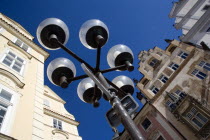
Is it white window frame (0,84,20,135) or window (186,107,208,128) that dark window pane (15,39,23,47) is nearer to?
white window frame (0,84,20,135)

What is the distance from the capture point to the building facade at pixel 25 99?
297 inches

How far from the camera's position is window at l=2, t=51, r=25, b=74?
1148cm

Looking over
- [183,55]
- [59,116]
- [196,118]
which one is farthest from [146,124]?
[59,116]

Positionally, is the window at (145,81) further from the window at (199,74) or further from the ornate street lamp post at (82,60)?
the ornate street lamp post at (82,60)

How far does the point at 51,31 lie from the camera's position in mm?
5387

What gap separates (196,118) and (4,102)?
15.9m

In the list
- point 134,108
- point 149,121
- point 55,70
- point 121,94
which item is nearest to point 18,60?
point 55,70

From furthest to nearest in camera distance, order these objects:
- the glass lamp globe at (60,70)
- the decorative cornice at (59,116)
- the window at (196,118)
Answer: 1. the window at (196,118)
2. the decorative cornice at (59,116)
3. the glass lamp globe at (60,70)

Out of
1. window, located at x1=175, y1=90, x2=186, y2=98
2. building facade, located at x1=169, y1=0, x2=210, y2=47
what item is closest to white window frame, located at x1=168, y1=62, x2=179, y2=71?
window, located at x1=175, y1=90, x2=186, y2=98

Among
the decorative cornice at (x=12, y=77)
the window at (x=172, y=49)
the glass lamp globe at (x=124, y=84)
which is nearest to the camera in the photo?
the glass lamp globe at (x=124, y=84)

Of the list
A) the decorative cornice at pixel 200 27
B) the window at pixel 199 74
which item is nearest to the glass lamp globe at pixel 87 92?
the window at pixel 199 74

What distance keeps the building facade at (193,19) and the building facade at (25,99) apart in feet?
63.1

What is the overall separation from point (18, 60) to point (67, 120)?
5.70 meters

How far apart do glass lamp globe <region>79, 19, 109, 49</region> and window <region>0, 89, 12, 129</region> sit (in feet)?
15.3
